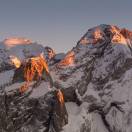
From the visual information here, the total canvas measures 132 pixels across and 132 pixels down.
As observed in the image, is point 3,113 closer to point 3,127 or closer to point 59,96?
point 3,127

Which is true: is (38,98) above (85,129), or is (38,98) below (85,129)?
above

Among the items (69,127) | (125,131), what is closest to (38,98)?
(69,127)

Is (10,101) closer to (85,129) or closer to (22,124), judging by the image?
(22,124)

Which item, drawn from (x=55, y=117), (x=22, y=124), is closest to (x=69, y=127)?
(x=55, y=117)

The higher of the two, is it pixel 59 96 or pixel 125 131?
pixel 59 96

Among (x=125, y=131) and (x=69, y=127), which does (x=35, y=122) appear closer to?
(x=69, y=127)

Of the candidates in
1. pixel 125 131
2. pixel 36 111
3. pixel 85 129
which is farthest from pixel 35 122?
pixel 125 131

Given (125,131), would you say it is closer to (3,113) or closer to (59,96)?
(59,96)
